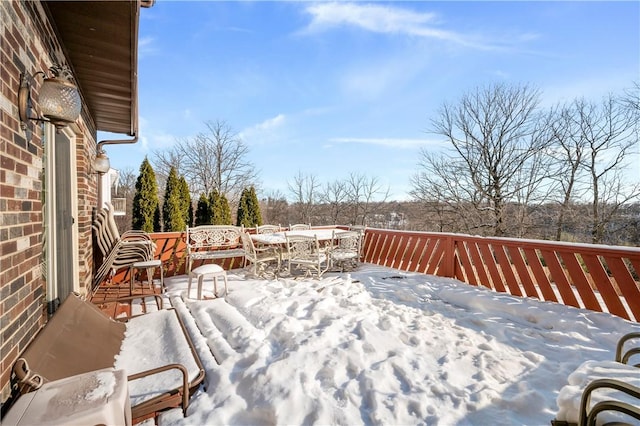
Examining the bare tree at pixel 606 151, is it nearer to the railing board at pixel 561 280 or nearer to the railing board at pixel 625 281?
the railing board at pixel 561 280

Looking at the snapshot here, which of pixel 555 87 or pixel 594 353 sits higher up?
pixel 555 87

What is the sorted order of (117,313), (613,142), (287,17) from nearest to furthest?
(117,313) → (287,17) → (613,142)

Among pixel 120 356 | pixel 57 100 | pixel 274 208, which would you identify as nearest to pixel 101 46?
pixel 57 100

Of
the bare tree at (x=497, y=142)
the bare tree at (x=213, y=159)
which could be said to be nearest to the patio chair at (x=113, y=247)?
the bare tree at (x=497, y=142)

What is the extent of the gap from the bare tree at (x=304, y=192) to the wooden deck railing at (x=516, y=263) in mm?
11609

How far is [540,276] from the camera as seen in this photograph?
152 inches

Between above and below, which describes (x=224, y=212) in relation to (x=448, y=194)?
below

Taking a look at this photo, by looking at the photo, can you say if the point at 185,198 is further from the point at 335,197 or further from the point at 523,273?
the point at 335,197

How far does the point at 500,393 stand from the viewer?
2.01 m

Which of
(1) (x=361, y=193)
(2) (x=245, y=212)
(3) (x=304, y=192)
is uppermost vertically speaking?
(3) (x=304, y=192)

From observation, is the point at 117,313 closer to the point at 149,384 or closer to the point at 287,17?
the point at 149,384

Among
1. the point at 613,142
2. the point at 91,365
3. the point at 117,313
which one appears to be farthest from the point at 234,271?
the point at 613,142

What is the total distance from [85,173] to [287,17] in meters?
4.45

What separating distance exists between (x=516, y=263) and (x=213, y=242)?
5062mm
